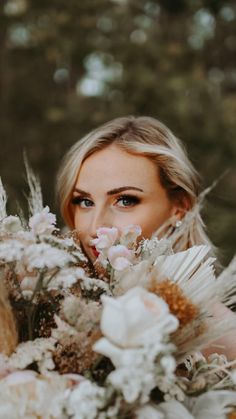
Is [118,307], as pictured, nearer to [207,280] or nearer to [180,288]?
[180,288]

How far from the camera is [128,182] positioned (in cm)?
235

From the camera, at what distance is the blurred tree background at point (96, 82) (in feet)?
25.0

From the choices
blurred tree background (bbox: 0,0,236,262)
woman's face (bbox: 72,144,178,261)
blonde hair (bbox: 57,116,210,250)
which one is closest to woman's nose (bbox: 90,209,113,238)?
woman's face (bbox: 72,144,178,261)

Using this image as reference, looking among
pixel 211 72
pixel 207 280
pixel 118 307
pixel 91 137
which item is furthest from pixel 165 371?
pixel 211 72

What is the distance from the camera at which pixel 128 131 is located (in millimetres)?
2574

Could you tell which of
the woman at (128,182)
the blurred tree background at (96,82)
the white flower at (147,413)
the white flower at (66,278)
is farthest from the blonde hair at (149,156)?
the blurred tree background at (96,82)

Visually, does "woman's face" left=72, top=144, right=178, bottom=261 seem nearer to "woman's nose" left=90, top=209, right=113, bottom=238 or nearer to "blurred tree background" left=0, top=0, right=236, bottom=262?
"woman's nose" left=90, top=209, right=113, bottom=238

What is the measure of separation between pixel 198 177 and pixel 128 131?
357 millimetres

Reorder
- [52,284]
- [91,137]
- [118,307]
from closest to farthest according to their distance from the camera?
1. [118,307]
2. [52,284]
3. [91,137]

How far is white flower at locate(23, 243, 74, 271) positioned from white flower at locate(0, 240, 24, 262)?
18 mm

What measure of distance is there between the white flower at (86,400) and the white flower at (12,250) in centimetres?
32

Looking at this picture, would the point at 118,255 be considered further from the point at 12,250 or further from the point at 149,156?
the point at 149,156

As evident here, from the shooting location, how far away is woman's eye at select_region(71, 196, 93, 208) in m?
2.45

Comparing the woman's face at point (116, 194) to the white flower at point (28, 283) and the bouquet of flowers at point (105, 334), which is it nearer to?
the bouquet of flowers at point (105, 334)
